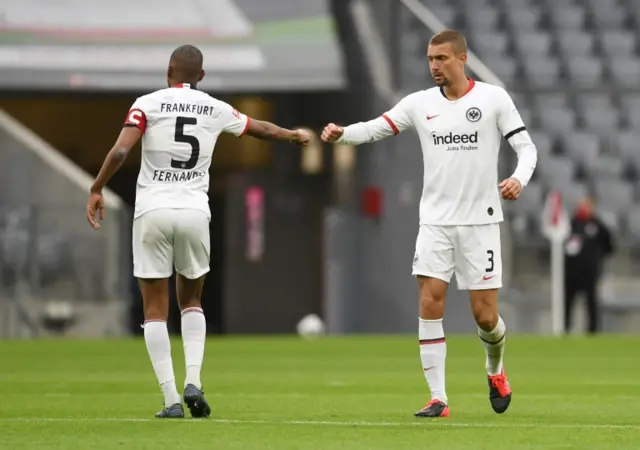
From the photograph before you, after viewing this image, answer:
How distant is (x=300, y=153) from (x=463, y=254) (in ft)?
64.9

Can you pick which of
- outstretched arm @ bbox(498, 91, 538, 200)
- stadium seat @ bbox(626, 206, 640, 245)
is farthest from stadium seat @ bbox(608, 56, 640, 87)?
outstretched arm @ bbox(498, 91, 538, 200)

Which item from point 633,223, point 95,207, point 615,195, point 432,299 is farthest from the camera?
point 615,195

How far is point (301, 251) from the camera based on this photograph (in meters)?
29.4

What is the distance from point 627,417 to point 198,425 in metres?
2.44

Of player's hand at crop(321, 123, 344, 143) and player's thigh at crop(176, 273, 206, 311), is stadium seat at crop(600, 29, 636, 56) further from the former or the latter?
player's thigh at crop(176, 273, 206, 311)

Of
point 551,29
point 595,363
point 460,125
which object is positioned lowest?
point 595,363

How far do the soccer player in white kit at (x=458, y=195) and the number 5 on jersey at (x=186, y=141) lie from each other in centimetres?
130

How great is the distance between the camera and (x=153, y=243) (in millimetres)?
9492

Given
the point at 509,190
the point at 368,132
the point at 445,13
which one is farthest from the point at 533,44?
the point at 509,190

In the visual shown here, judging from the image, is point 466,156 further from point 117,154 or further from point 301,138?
point 117,154

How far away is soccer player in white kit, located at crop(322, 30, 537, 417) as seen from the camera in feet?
32.2

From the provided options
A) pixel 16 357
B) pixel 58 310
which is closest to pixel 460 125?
pixel 16 357

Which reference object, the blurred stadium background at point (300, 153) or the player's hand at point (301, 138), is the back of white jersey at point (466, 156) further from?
the blurred stadium background at point (300, 153)

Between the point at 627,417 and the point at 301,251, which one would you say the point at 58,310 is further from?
the point at 627,417
